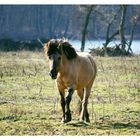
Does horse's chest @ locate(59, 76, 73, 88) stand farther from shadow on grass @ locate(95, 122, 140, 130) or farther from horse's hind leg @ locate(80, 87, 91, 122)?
shadow on grass @ locate(95, 122, 140, 130)

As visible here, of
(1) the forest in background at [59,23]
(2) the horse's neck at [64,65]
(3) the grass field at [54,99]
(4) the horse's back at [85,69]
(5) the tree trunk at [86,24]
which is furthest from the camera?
(5) the tree trunk at [86,24]

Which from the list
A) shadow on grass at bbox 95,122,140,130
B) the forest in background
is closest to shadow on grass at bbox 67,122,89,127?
shadow on grass at bbox 95,122,140,130

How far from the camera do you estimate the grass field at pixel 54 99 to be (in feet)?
20.7

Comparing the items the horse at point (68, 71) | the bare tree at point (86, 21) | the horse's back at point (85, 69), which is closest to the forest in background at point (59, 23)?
the bare tree at point (86, 21)

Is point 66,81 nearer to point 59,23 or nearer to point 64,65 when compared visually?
point 64,65

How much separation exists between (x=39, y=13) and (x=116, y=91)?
75.3 inches

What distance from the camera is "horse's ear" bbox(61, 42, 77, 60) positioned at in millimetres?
6340

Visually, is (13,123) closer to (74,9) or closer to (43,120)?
(43,120)

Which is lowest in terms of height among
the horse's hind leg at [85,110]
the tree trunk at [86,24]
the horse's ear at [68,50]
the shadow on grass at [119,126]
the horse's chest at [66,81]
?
the shadow on grass at [119,126]

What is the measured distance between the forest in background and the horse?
58 cm

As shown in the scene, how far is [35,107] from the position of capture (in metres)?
7.29

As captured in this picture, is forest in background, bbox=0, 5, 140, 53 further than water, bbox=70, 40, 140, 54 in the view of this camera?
No

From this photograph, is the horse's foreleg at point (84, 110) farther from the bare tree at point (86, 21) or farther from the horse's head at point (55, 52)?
the bare tree at point (86, 21)
